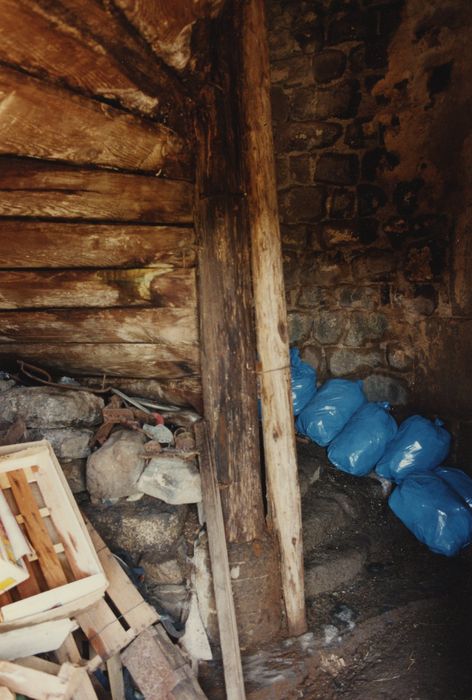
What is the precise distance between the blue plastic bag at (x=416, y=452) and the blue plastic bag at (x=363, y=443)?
7cm

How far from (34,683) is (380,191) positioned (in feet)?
10.8

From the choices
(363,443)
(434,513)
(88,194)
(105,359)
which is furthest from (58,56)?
(434,513)

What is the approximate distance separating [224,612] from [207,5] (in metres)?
2.35

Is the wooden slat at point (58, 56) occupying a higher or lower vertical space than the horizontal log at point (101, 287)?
higher

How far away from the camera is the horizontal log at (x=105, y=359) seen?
8.25 ft

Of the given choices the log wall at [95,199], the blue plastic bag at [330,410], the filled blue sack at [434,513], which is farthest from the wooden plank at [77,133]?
the filled blue sack at [434,513]

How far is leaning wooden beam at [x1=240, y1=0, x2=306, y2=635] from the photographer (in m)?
2.20

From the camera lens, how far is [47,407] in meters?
2.75

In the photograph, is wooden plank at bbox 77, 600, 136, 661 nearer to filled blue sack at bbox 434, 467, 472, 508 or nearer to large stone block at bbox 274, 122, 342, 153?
filled blue sack at bbox 434, 467, 472, 508

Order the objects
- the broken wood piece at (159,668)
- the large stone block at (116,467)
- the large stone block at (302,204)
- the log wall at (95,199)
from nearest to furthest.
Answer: the log wall at (95,199)
the broken wood piece at (159,668)
the large stone block at (116,467)
the large stone block at (302,204)

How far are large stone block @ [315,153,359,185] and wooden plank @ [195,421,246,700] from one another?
2134 millimetres

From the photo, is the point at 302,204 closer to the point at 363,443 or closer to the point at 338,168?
the point at 338,168

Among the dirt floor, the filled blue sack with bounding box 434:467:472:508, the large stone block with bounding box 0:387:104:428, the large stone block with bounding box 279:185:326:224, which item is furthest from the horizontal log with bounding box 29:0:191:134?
the filled blue sack with bounding box 434:467:472:508

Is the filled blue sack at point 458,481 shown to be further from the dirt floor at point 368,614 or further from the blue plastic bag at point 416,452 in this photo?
the dirt floor at point 368,614
